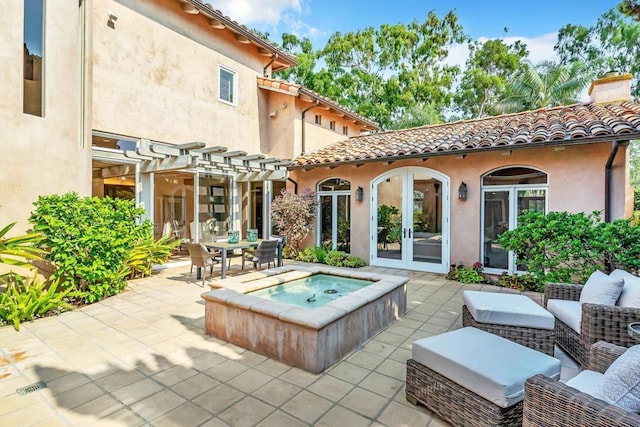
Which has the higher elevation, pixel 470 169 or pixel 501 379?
pixel 470 169

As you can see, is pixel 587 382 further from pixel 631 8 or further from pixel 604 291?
pixel 631 8

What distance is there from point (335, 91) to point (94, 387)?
23.7 meters

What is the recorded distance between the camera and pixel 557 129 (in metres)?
8.23

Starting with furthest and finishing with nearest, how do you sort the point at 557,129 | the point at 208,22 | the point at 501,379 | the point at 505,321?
1. the point at 208,22
2. the point at 557,129
3. the point at 505,321
4. the point at 501,379

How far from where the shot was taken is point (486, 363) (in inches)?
112

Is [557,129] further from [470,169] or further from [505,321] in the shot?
[505,321]

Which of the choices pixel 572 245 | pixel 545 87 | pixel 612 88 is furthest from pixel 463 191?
pixel 545 87

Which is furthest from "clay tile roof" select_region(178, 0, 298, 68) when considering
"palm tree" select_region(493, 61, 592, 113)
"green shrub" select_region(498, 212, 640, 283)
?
"palm tree" select_region(493, 61, 592, 113)

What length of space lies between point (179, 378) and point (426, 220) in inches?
323

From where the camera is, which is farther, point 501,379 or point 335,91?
point 335,91

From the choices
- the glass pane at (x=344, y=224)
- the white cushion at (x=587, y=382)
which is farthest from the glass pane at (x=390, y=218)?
the white cushion at (x=587, y=382)

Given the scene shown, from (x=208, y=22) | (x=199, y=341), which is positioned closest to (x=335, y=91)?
(x=208, y=22)

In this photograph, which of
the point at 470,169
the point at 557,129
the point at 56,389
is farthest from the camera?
the point at 470,169

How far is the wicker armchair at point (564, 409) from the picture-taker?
1857 mm
